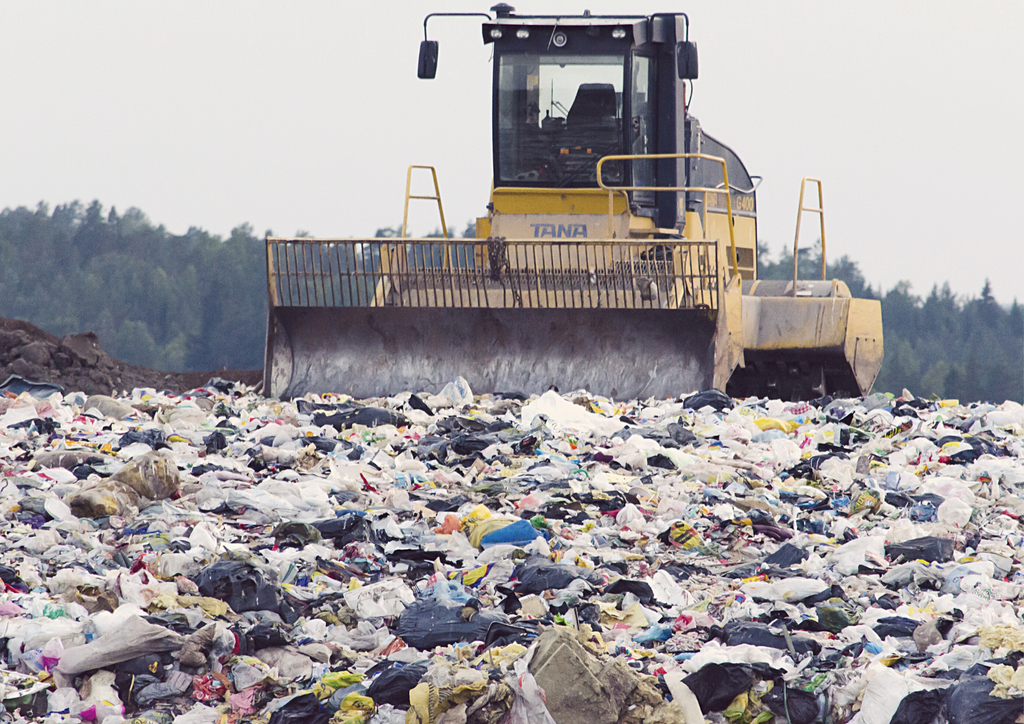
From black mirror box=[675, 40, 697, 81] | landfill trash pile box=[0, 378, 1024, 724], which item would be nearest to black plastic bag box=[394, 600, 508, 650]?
landfill trash pile box=[0, 378, 1024, 724]

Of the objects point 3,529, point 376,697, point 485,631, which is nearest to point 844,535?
point 485,631

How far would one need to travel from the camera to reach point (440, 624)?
3.51m

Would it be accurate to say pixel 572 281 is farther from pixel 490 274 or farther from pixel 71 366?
pixel 71 366

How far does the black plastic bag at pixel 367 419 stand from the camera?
6.86 m

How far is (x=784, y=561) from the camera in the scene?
168 inches

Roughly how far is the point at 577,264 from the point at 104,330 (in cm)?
3404

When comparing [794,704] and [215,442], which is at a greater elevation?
[215,442]

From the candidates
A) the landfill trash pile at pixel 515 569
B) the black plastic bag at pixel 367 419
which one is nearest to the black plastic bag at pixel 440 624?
the landfill trash pile at pixel 515 569

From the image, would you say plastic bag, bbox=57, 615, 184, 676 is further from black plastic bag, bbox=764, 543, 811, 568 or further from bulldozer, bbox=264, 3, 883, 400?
bulldozer, bbox=264, 3, 883, 400

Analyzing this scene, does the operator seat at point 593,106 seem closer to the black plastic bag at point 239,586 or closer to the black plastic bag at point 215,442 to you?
the black plastic bag at point 215,442

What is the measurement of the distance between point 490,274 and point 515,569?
4345 millimetres

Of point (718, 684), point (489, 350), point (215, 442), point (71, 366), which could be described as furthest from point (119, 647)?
point (71, 366)

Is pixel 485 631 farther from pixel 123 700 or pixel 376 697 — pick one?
pixel 123 700

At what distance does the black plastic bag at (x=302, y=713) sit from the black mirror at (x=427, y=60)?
252 inches
